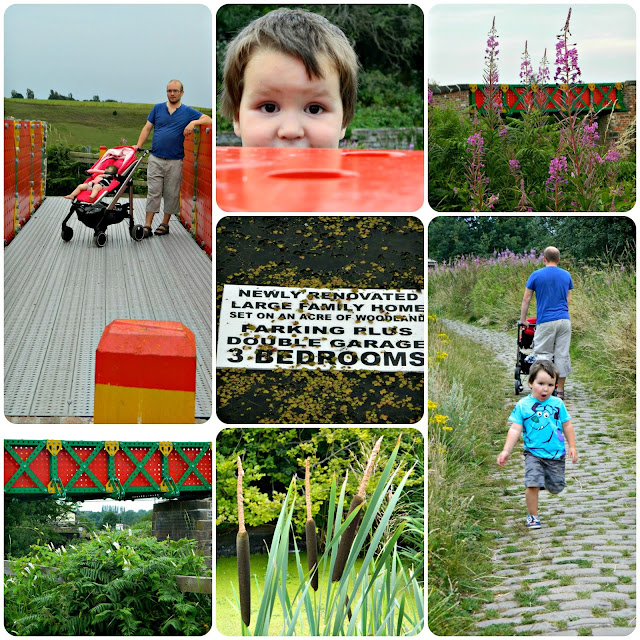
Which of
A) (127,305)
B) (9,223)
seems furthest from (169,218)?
(9,223)

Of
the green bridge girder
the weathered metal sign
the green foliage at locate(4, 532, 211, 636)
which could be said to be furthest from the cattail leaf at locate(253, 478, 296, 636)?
the green bridge girder

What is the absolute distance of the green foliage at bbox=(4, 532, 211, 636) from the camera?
4168mm

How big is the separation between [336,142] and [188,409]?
1.54 m

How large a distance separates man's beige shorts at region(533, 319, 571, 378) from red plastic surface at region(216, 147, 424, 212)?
99 cm

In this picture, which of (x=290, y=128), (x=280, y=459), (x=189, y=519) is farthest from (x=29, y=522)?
(x=290, y=128)

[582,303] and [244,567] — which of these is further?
[582,303]

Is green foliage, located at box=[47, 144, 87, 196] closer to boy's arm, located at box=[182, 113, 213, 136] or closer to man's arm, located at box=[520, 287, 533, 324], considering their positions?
boy's arm, located at box=[182, 113, 213, 136]

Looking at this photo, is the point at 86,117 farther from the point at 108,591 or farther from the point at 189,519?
the point at 108,591

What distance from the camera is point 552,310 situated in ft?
13.9

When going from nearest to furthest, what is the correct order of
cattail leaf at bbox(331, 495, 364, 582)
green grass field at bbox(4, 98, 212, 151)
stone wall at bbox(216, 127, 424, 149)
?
1. cattail leaf at bbox(331, 495, 364, 582)
2. green grass field at bbox(4, 98, 212, 151)
3. stone wall at bbox(216, 127, 424, 149)

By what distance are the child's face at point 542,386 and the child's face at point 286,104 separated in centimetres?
156

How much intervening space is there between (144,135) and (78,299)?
0.92 m

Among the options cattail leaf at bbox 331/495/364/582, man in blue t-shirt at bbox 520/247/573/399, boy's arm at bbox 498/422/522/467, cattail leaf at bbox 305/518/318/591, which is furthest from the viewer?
man in blue t-shirt at bbox 520/247/573/399

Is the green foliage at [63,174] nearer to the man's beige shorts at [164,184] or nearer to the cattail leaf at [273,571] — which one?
the man's beige shorts at [164,184]
